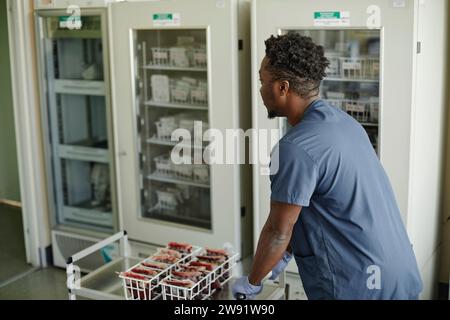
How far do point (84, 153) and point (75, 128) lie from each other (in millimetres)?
313

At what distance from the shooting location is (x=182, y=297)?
2576 millimetres

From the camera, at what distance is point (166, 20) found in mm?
3656

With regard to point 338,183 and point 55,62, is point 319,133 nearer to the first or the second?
point 338,183

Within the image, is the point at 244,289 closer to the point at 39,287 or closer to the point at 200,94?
the point at 200,94

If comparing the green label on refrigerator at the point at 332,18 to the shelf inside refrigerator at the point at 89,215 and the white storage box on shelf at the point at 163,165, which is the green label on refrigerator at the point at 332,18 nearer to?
the white storage box on shelf at the point at 163,165

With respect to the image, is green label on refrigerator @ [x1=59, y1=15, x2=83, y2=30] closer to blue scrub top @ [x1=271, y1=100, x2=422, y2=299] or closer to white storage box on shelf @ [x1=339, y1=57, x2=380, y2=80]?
white storage box on shelf @ [x1=339, y1=57, x2=380, y2=80]

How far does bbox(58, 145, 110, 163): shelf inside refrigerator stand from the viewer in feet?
14.5

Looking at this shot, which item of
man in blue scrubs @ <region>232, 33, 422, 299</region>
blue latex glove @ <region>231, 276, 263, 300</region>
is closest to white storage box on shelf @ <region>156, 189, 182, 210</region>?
blue latex glove @ <region>231, 276, 263, 300</region>

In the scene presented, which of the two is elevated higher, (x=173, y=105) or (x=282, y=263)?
(x=173, y=105)

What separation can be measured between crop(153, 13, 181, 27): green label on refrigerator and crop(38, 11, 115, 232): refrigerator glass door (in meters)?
0.52

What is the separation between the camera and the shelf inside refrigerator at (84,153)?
4414 mm

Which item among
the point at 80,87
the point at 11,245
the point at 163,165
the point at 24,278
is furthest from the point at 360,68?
the point at 11,245

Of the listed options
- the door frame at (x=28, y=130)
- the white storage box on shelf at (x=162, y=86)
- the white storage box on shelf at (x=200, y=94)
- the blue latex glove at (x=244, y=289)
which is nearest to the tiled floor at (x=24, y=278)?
the door frame at (x=28, y=130)
